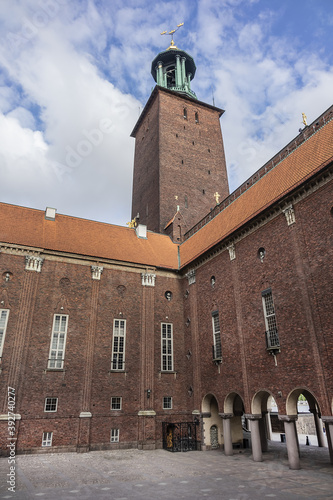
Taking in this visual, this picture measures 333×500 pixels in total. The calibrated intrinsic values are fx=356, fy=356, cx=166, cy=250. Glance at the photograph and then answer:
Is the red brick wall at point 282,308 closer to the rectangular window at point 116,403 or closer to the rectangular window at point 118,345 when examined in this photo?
the rectangular window at point 116,403

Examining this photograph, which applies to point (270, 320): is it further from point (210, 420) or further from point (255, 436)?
point (210, 420)

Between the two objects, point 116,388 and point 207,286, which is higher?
point 207,286

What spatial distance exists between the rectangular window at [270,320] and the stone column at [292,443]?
3.27 meters

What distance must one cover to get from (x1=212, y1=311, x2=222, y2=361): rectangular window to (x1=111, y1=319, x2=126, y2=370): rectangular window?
6.59 meters

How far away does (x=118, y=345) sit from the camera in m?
25.4

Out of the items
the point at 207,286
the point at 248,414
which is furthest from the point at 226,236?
the point at 248,414

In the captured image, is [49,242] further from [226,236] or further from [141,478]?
[141,478]

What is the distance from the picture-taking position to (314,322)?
53.2ft

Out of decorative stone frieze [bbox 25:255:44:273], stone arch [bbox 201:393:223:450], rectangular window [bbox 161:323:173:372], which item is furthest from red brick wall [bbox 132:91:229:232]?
stone arch [bbox 201:393:223:450]

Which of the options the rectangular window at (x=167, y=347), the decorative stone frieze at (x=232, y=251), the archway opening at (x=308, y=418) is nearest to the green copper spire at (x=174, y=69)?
the decorative stone frieze at (x=232, y=251)

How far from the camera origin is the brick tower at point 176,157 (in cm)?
3897

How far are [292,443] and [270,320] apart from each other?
5.82 metres

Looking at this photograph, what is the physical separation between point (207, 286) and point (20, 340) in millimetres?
12945

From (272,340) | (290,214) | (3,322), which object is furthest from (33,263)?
(290,214)
